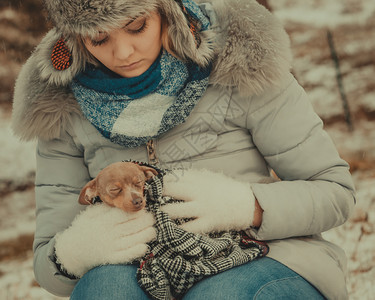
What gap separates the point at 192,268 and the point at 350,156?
244cm

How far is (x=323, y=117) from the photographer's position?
3.59 metres

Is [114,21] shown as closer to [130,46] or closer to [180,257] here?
[130,46]

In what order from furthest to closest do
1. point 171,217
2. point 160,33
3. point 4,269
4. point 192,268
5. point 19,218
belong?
point 19,218, point 4,269, point 160,33, point 171,217, point 192,268

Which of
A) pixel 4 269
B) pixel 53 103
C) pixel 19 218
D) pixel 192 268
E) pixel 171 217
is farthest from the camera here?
pixel 19 218

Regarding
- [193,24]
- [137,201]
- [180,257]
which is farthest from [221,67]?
[180,257]

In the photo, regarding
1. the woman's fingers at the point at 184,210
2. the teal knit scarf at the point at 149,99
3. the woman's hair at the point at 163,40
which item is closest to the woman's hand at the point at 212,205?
the woman's fingers at the point at 184,210

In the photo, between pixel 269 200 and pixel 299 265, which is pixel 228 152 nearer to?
pixel 269 200

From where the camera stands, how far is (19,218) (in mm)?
3316

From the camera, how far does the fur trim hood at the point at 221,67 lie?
146 cm

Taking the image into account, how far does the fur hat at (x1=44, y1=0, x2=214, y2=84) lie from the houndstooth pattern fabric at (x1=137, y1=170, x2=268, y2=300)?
0.48 m

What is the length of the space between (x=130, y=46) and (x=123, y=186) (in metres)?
0.45

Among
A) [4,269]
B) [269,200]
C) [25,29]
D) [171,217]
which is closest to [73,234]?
[171,217]

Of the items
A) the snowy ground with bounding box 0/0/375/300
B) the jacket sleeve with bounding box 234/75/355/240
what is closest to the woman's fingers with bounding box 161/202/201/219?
the jacket sleeve with bounding box 234/75/355/240

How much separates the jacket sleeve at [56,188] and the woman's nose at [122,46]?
0.45 m
